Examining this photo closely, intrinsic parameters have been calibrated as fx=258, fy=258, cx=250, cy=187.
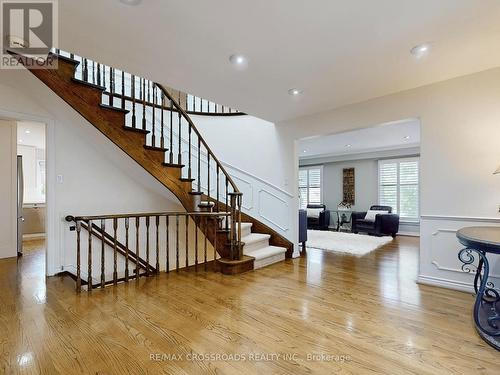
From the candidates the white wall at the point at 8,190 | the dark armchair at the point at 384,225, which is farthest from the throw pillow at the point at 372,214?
the white wall at the point at 8,190

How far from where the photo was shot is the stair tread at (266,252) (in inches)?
155

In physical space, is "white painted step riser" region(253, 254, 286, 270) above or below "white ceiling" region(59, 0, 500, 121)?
below

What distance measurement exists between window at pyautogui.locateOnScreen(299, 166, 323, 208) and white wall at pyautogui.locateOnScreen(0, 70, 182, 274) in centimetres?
655

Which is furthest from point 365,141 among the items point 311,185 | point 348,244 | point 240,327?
point 240,327

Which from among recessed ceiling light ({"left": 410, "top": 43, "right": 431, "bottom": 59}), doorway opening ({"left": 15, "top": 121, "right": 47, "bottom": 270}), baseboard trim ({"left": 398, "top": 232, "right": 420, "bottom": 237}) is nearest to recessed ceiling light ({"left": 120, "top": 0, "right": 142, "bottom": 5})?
recessed ceiling light ({"left": 410, "top": 43, "right": 431, "bottom": 59})

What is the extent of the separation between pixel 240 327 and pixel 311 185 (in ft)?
26.2

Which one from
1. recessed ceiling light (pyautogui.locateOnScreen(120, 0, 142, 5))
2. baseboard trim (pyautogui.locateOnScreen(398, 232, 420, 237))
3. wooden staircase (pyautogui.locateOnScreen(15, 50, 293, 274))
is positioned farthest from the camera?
baseboard trim (pyautogui.locateOnScreen(398, 232, 420, 237))

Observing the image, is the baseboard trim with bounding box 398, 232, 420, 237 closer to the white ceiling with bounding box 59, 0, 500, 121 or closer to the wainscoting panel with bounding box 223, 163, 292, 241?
the wainscoting panel with bounding box 223, 163, 292, 241

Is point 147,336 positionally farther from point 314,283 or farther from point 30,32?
point 30,32

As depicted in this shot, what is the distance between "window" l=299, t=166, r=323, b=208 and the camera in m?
9.41

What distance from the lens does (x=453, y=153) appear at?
296 cm

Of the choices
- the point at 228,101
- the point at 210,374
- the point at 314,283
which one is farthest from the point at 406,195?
the point at 210,374

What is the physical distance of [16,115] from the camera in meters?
3.25

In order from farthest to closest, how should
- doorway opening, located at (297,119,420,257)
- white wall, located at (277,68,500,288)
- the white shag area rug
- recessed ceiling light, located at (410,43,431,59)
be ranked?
doorway opening, located at (297,119,420,257) < the white shag area rug < white wall, located at (277,68,500,288) < recessed ceiling light, located at (410,43,431,59)
